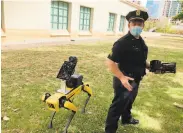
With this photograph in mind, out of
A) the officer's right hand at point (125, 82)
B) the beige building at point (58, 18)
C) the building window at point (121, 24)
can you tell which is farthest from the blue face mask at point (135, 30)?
the building window at point (121, 24)

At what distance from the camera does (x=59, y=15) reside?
16.4 m

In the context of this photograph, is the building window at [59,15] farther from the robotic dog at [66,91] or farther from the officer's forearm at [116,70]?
the officer's forearm at [116,70]

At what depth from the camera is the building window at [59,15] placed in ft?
51.8

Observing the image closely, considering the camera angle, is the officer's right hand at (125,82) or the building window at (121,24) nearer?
the officer's right hand at (125,82)

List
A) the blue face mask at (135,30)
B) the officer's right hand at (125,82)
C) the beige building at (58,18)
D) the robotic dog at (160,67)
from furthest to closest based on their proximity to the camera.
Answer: the beige building at (58,18), the robotic dog at (160,67), the blue face mask at (135,30), the officer's right hand at (125,82)

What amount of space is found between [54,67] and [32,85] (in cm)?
210

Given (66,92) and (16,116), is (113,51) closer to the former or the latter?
(66,92)

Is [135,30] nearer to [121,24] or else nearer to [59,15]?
[59,15]

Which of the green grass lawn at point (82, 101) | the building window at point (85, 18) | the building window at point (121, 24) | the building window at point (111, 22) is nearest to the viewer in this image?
the green grass lawn at point (82, 101)

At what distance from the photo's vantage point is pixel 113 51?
289cm

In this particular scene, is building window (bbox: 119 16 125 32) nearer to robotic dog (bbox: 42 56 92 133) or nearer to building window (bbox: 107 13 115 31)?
building window (bbox: 107 13 115 31)

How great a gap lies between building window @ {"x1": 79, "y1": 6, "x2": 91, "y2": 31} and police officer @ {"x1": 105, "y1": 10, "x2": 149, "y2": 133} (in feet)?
53.3

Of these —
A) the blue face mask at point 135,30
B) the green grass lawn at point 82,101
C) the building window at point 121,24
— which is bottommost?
the green grass lawn at point 82,101

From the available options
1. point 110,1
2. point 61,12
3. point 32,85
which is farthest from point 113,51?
point 110,1
